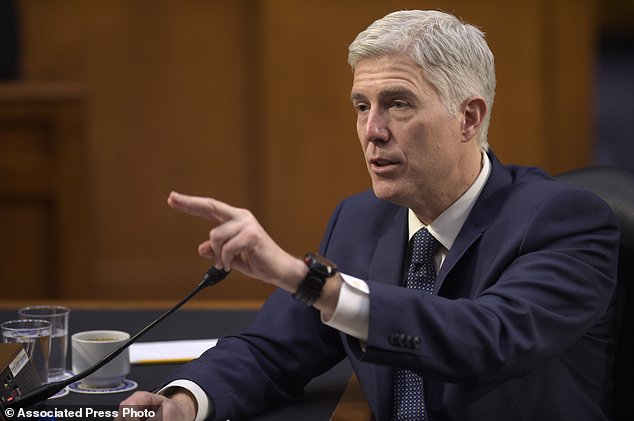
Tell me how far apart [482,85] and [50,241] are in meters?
2.51

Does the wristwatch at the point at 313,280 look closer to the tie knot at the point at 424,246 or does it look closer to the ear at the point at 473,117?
the tie knot at the point at 424,246

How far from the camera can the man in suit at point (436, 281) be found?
1.46 m

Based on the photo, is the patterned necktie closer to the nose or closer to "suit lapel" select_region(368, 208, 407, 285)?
"suit lapel" select_region(368, 208, 407, 285)

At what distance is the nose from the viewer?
1745mm

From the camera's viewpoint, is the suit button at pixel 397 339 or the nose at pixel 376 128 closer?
the suit button at pixel 397 339

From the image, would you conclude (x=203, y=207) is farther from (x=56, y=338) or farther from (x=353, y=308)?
(x=56, y=338)

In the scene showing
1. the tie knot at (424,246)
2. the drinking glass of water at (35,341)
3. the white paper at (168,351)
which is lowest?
the white paper at (168,351)

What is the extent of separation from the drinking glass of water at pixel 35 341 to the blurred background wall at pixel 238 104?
2.59 meters

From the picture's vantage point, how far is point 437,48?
1.74 metres

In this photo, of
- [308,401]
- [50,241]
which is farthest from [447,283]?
[50,241]

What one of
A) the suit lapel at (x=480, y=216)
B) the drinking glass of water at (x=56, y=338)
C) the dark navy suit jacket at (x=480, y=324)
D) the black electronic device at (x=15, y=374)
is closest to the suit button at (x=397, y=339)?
the dark navy suit jacket at (x=480, y=324)

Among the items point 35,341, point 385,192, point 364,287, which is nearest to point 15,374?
point 35,341

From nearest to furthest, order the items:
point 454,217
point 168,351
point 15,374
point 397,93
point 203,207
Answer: point 203,207
point 15,374
point 397,93
point 454,217
point 168,351

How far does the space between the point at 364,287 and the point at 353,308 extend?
0.04m
